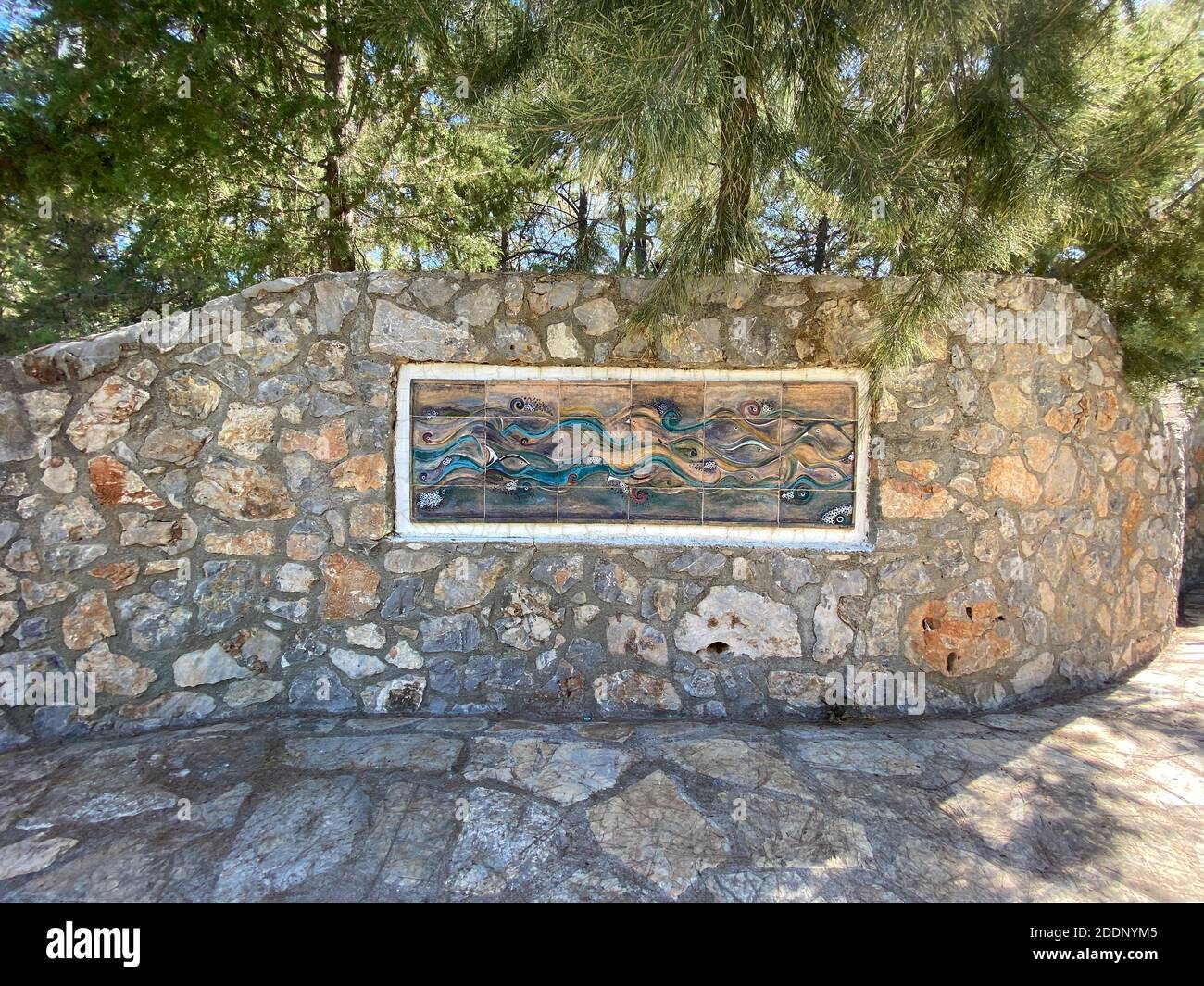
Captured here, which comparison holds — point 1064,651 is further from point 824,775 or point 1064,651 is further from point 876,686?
point 824,775

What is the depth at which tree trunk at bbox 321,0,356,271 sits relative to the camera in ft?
14.0

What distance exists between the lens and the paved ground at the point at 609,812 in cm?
201

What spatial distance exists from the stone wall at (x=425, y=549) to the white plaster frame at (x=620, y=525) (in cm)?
6

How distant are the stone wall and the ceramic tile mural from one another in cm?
16

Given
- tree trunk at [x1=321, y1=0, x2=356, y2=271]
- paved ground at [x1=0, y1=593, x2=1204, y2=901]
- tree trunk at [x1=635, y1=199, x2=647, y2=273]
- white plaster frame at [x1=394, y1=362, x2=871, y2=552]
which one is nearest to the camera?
Answer: paved ground at [x1=0, y1=593, x2=1204, y2=901]

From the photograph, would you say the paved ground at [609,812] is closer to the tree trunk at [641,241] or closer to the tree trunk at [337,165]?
the tree trunk at [641,241]

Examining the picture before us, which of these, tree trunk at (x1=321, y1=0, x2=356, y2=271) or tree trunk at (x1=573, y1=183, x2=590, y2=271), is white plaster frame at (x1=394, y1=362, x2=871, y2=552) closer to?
tree trunk at (x1=321, y1=0, x2=356, y2=271)

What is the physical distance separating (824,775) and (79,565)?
347cm

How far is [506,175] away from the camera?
201 inches

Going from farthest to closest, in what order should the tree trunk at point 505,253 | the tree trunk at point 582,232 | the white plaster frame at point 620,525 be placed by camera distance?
the tree trunk at point 505,253 → the tree trunk at point 582,232 → the white plaster frame at point 620,525
